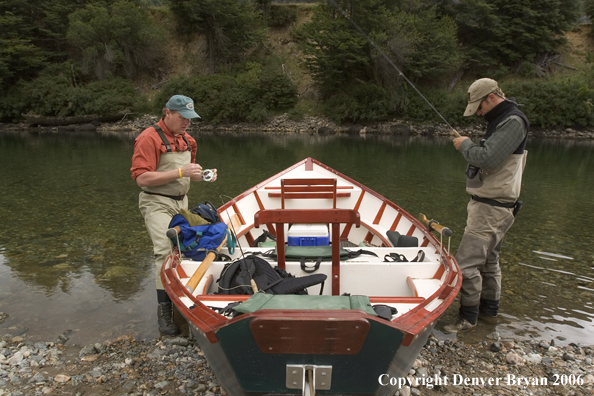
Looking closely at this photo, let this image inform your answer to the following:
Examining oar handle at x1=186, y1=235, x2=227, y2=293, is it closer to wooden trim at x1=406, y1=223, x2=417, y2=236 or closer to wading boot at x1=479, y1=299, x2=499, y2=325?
wooden trim at x1=406, y1=223, x2=417, y2=236

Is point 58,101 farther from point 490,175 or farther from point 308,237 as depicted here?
point 490,175

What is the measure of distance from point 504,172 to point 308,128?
114 ft

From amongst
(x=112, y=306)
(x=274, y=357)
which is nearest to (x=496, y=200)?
(x=274, y=357)

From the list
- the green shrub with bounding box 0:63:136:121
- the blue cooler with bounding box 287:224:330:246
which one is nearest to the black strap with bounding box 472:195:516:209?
the blue cooler with bounding box 287:224:330:246

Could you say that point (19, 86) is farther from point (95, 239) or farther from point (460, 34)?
point (460, 34)

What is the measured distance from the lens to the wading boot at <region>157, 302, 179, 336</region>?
4.60m

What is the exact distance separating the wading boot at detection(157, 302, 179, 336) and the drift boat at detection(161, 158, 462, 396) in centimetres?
91

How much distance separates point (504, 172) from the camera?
394 cm

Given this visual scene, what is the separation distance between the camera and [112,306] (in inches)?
212

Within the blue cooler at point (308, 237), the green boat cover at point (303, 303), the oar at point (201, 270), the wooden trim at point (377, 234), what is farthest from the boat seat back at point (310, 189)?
the green boat cover at point (303, 303)

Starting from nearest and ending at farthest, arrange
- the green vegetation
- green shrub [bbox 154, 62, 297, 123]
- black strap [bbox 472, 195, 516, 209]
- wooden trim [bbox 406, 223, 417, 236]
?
black strap [bbox 472, 195, 516, 209]
wooden trim [bbox 406, 223, 417, 236]
the green vegetation
green shrub [bbox 154, 62, 297, 123]

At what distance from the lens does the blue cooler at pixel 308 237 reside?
5219 millimetres

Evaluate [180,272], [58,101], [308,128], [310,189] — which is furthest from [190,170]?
[58,101]

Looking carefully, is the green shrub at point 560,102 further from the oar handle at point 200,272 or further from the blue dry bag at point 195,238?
the oar handle at point 200,272
